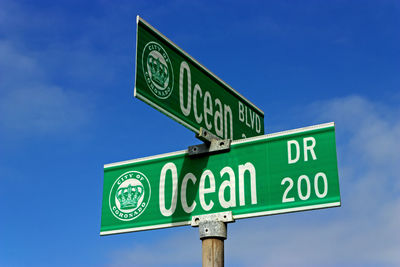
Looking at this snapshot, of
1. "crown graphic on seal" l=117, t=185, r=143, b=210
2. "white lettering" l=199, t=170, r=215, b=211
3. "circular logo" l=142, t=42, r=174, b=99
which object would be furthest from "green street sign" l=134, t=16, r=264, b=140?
"crown graphic on seal" l=117, t=185, r=143, b=210

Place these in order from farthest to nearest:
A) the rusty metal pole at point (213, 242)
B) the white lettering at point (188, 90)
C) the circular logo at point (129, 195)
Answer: the circular logo at point (129, 195)
the white lettering at point (188, 90)
the rusty metal pole at point (213, 242)

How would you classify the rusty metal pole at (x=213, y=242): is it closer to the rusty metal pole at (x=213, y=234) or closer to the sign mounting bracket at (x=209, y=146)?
the rusty metal pole at (x=213, y=234)

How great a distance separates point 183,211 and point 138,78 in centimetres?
152

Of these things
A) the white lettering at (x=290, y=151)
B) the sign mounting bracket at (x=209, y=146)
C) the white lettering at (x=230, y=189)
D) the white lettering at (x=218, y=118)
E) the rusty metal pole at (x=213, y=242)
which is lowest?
the rusty metal pole at (x=213, y=242)

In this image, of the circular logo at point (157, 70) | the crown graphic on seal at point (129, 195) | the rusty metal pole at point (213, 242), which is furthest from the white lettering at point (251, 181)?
the crown graphic on seal at point (129, 195)

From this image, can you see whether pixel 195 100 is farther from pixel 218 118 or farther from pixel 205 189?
pixel 205 189

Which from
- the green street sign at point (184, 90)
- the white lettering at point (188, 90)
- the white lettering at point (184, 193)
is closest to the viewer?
the green street sign at point (184, 90)

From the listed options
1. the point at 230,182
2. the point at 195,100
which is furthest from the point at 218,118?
the point at 230,182

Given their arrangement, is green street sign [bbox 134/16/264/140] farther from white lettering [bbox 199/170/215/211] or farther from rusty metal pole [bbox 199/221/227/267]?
rusty metal pole [bbox 199/221/227/267]

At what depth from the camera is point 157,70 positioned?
5074mm

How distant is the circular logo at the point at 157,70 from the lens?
491 cm

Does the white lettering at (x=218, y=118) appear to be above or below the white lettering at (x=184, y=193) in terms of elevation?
above

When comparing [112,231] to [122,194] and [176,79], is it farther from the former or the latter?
[176,79]

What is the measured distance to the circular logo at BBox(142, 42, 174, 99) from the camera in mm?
4914
